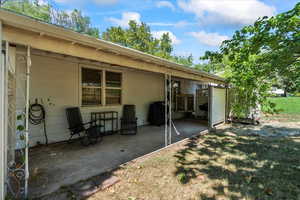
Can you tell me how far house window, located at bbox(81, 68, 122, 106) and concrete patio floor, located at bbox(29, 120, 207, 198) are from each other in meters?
1.38

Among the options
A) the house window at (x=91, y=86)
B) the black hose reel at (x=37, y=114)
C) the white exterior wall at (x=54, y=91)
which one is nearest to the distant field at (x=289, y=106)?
the house window at (x=91, y=86)

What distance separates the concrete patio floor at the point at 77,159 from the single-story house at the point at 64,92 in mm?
17

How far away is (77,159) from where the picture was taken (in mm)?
3537

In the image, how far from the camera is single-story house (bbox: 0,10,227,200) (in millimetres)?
2049

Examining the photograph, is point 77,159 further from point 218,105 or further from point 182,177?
point 218,105

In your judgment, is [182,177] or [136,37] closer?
[182,177]

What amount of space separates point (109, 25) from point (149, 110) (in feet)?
56.6

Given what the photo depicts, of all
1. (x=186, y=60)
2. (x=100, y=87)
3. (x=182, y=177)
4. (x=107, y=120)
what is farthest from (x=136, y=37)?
(x=182, y=177)

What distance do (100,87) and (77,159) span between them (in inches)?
108

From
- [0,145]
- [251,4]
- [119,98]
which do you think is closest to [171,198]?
[0,145]

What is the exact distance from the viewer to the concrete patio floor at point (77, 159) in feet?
8.64

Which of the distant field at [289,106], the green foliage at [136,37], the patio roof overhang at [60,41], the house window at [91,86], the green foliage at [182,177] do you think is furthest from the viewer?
the green foliage at [136,37]

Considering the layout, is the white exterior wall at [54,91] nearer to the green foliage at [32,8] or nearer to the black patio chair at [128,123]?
the black patio chair at [128,123]

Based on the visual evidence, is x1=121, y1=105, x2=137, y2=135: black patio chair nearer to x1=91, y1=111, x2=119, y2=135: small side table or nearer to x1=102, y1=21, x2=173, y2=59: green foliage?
x1=91, y1=111, x2=119, y2=135: small side table
